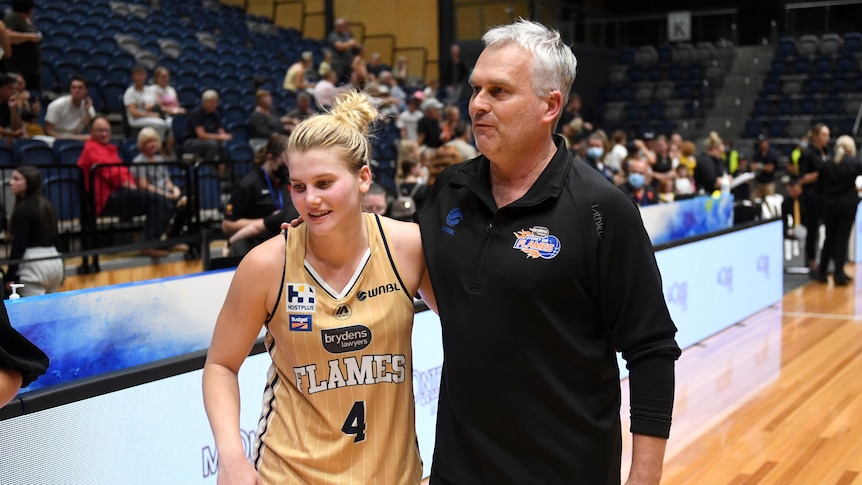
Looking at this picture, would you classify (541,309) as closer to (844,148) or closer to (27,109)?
(27,109)

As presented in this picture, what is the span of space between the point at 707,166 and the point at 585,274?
11173 mm

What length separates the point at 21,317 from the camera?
3426mm

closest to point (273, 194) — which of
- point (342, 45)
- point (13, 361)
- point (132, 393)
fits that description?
point (132, 393)

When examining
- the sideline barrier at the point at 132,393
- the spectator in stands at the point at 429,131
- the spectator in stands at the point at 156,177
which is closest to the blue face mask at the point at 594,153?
the spectator in stands at the point at 429,131

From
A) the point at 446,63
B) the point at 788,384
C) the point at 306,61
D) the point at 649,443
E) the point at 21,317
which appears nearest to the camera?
the point at 649,443

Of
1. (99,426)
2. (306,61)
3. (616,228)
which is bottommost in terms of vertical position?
(99,426)

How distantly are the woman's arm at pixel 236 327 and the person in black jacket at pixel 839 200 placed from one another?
10.4 meters

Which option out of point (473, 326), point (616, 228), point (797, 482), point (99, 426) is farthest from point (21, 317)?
point (797, 482)

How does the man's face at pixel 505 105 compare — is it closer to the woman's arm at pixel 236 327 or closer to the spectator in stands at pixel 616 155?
the woman's arm at pixel 236 327

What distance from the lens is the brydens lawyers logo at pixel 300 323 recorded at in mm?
2010

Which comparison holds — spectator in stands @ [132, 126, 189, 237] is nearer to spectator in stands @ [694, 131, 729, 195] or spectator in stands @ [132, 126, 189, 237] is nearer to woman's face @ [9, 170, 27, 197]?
woman's face @ [9, 170, 27, 197]

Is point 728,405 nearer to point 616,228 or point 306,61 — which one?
point 616,228

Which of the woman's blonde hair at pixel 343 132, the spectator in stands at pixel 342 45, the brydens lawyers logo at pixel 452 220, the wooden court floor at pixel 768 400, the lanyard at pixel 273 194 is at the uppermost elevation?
the spectator in stands at pixel 342 45

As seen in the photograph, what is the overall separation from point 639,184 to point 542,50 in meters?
7.95
